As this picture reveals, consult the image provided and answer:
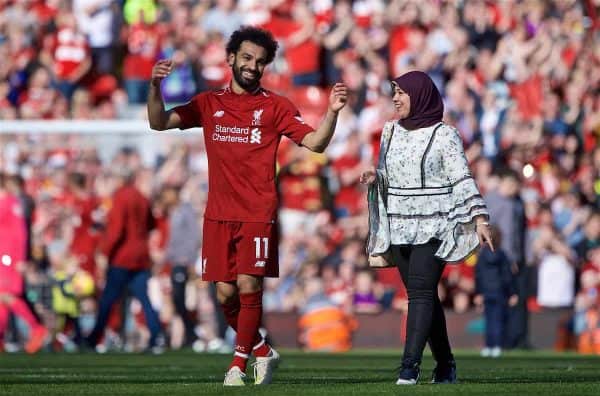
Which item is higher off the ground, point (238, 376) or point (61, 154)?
point (61, 154)

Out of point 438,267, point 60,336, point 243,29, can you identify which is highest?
point 243,29

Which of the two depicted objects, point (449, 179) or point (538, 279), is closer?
point (449, 179)

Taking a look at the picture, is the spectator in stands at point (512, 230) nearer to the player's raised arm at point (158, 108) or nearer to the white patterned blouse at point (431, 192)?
the white patterned blouse at point (431, 192)

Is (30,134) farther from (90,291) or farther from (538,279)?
(538,279)

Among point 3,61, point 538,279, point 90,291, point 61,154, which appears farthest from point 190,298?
point 3,61

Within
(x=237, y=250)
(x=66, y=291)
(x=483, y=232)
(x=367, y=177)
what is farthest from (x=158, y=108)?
(x=66, y=291)

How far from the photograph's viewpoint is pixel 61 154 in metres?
22.8

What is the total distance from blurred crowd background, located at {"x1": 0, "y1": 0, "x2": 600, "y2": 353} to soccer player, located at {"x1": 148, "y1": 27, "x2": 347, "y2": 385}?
9.32 meters

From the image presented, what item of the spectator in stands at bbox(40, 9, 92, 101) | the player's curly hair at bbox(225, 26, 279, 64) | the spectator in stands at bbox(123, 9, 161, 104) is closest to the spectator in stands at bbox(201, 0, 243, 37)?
the spectator in stands at bbox(123, 9, 161, 104)

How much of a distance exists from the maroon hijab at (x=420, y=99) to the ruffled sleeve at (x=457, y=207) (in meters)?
0.14

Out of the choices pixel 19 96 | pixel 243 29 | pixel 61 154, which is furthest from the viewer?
pixel 19 96

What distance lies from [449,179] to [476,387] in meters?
1.32

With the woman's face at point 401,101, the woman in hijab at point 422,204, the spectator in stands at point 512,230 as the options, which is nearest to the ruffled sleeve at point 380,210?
the woman in hijab at point 422,204

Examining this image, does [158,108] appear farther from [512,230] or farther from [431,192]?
[512,230]
